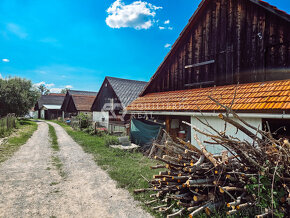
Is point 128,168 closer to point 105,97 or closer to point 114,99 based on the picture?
point 114,99

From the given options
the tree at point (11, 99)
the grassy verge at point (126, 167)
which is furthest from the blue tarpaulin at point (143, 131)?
the tree at point (11, 99)

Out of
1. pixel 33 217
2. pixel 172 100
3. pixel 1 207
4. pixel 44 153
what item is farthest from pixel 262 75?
pixel 44 153

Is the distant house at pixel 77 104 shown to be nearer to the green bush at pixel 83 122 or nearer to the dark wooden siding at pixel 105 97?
the dark wooden siding at pixel 105 97

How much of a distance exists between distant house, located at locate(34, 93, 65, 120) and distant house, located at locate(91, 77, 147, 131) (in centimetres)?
2603

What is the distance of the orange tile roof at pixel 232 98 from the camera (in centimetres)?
551

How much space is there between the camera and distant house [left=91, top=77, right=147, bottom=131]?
1741 cm

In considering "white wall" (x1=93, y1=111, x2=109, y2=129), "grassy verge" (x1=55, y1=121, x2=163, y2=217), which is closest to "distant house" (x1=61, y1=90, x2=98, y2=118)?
"white wall" (x1=93, y1=111, x2=109, y2=129)

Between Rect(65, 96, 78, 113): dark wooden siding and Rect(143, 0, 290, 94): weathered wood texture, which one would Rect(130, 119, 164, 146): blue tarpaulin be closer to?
Rect(143, 0, 290, 94): weathered wood texture

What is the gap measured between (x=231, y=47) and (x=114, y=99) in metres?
12.6

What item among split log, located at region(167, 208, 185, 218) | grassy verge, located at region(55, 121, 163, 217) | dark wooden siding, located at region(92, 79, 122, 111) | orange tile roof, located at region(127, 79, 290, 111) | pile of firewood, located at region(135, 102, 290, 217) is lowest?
grassy verge, located at region(55, 121, 163, 217)

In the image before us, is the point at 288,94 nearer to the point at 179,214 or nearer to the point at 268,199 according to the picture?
the point at 268,199

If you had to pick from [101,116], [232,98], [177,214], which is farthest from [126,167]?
[101,116]

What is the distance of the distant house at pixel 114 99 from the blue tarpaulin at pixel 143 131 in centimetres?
522

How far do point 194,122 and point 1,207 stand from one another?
22.0ft
